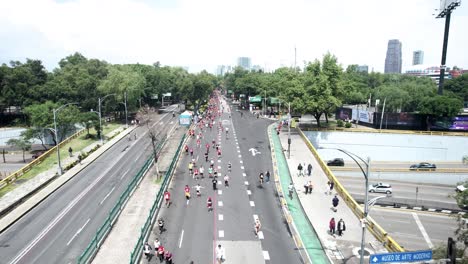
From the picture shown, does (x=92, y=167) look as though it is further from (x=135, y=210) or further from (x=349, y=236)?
(x=349, y=236)

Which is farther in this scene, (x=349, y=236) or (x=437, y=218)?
(x=437, y=218)

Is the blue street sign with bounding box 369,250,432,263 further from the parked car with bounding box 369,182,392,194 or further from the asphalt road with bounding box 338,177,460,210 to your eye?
the parked car with bounding box 369,182,392,194

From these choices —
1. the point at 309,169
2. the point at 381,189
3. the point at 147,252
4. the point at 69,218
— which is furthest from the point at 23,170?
the point at 381,189

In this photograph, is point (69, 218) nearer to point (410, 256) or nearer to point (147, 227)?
point (147, 227)

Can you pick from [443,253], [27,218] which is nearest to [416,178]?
[443,253]

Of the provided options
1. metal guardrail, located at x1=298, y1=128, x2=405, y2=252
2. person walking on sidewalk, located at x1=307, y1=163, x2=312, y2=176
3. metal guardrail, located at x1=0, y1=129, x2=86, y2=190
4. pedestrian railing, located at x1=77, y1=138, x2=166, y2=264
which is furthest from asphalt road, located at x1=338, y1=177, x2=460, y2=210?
metal guardrail, located at x1=0, y1=129, x2=86, y2=190

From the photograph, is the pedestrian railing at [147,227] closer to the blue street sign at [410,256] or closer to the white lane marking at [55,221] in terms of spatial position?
the white lane marking at [55,221]
